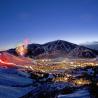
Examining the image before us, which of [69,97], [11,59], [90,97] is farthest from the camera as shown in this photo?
[11,59]

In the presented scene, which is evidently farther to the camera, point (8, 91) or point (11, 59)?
point (11, 59)

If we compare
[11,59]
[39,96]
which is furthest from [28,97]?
[11,59]

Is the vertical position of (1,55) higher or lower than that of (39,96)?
higher

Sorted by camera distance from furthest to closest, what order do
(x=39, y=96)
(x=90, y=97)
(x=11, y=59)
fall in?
(x=11, y=59) → (x=39, y=96) → (x=90, y=97)

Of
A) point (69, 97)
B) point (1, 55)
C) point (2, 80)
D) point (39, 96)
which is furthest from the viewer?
point (1, 55)

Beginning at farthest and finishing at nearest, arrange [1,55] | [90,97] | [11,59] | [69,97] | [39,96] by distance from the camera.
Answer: [11,59]
[1,55]
[39,96]
[69,97]
[90,97]

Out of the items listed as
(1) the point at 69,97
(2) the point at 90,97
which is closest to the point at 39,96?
(1) the point at 69,97

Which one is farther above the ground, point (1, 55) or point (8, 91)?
point (1, 55)

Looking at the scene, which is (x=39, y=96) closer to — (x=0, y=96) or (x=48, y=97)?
(x=48, y=97)

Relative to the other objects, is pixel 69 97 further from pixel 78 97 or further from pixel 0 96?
pixel 0 96
